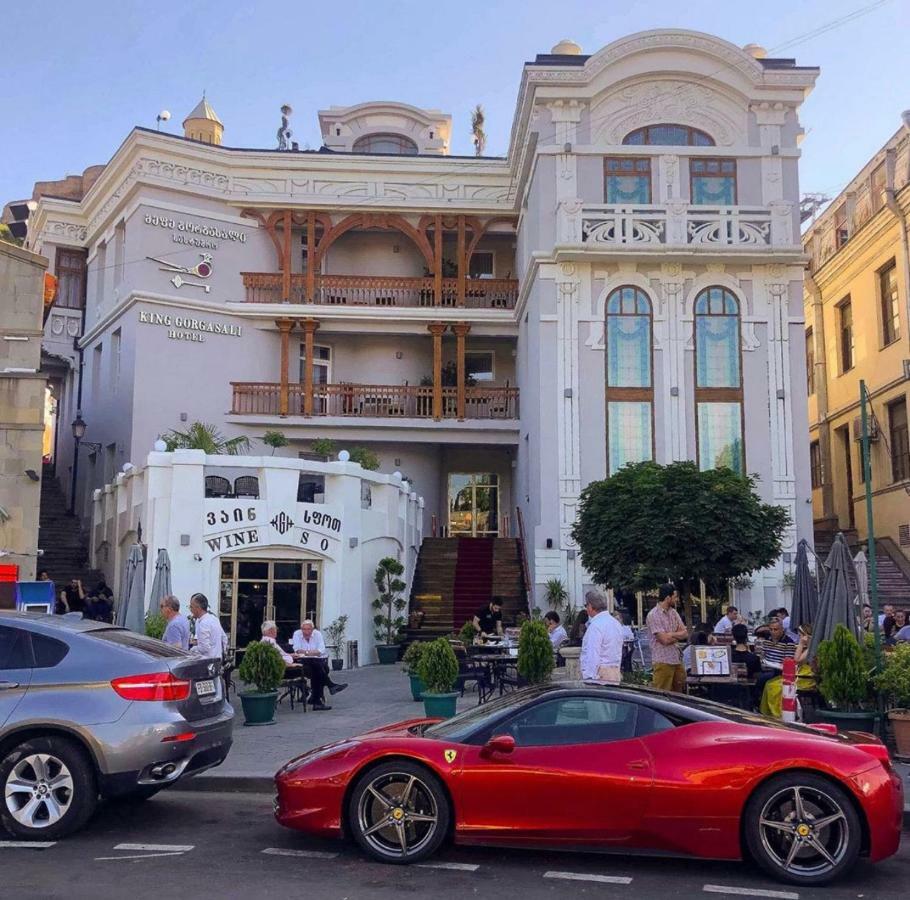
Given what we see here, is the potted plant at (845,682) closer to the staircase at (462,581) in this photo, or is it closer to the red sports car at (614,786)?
the red sports car at (614,786)

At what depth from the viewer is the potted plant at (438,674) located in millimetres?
13102

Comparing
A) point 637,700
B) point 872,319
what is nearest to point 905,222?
point 872,319

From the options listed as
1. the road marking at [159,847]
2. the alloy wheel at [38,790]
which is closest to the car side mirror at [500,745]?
the road marking at [159,847]

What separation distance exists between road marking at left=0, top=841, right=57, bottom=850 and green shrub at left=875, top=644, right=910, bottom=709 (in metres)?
8.00

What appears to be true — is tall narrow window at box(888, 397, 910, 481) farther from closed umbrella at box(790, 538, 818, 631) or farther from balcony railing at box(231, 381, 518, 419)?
closed umbrella at box(790, 538, 818, 631)

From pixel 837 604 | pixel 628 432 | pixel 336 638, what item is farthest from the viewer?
pixel 628 432

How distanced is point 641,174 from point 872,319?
8.18 metres

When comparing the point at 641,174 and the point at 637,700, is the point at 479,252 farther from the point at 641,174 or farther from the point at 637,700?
the point at 637,700

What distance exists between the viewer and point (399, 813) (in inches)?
271

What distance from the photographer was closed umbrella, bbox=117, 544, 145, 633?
49.2 feet

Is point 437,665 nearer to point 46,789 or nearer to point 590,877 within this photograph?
point 46,789

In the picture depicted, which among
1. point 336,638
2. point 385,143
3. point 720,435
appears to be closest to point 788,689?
point 336,638

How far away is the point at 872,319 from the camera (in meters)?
29.8

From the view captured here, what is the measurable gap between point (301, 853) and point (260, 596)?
1410 cm
